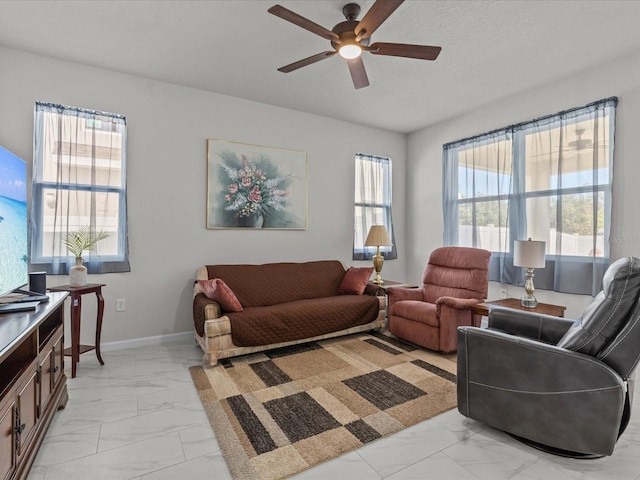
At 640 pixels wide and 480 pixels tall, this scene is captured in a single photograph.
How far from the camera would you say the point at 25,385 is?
1.52m

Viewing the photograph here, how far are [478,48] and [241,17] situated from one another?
1962 mm

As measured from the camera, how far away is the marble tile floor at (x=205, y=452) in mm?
1617

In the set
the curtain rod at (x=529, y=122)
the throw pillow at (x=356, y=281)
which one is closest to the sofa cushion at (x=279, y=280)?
the throw pillow at (x=356, y=281)

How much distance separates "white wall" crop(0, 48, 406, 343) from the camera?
119 inches

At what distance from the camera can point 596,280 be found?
3143 millimetres

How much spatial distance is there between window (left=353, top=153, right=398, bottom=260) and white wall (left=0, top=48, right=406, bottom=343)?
66 centimetres

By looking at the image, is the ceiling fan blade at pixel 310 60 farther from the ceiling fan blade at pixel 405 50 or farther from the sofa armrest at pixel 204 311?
the sofa armrest at pixel 204 311

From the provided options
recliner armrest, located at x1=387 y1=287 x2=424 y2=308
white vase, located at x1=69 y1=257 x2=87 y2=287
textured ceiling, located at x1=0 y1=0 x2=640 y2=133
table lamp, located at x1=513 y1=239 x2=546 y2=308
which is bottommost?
recliner armrest, located at x1=387 y1=287 x2=424 y2=308

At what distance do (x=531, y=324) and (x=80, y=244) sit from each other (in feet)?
12.1

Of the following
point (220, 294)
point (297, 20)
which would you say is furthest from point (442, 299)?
point (297, 20)

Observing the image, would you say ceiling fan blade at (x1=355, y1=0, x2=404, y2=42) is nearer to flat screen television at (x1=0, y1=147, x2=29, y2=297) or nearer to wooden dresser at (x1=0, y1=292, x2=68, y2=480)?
flat screen television at (x1=0, y1=147, x2=29, y2=297)

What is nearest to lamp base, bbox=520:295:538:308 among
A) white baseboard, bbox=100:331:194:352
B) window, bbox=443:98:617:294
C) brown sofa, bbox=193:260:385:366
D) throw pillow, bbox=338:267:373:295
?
window, bbox=443:98:617:294

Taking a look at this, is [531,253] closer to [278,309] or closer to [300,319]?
[300,319]

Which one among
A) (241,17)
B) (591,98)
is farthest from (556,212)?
(241,17)
